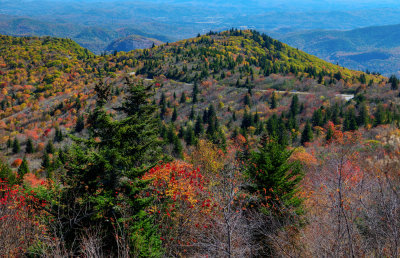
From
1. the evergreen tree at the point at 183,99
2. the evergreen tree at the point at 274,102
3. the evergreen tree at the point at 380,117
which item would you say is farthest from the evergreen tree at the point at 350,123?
the evergreen tree at the point at 183,99

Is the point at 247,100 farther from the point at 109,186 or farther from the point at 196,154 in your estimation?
the point at 109,186

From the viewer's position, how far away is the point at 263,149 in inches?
670

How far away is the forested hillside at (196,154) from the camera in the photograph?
37.5 feet

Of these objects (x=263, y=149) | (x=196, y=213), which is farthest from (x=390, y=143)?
(x=196, y=213)

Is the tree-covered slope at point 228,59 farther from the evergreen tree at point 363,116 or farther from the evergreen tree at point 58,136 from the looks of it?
the evergreen tree at point 58,136

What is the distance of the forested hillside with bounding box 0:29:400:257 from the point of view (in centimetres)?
1144

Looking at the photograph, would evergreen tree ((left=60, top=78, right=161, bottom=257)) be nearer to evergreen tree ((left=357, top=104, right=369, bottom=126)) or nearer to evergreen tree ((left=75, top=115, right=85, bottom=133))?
evergreen tree ((left=357, top=104, right=369, bottom=126))

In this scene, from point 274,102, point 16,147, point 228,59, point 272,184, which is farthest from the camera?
point 228,59

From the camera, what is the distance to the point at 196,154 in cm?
4112

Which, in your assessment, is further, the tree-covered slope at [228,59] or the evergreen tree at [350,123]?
the tree-covered slope at [228,59]

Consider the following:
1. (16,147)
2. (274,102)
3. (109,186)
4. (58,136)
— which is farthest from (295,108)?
(16,147)

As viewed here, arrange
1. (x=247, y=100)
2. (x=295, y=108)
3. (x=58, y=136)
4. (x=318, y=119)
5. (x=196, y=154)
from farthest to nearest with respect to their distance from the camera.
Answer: (x=247, y=100)
(x=58, y=136)
(x=295, y=108)
(x=318, y=119)
(x=196, y=154)

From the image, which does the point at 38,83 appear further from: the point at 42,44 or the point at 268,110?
the point at 268,110

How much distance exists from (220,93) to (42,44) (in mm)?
162678
